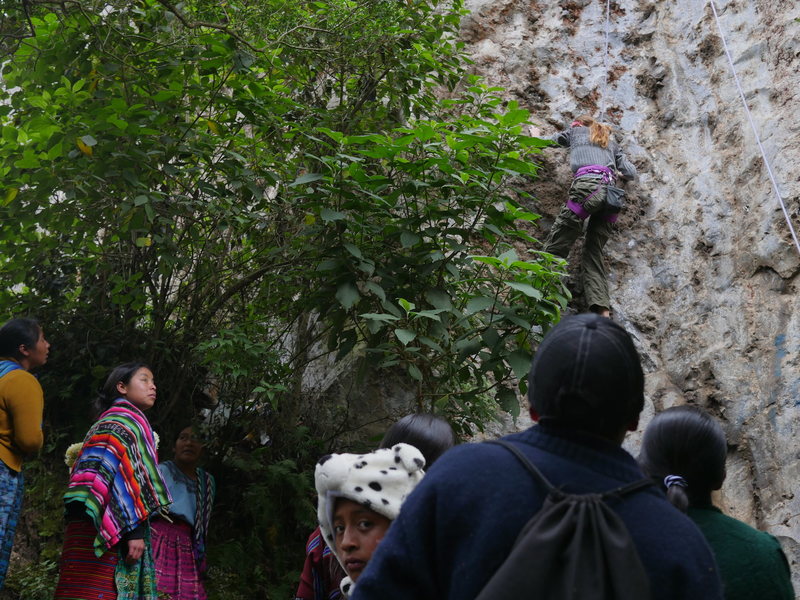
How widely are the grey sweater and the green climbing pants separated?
0.86ft

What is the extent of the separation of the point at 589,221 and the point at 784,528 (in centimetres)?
313

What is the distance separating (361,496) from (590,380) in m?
1.08

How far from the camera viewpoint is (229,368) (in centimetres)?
586

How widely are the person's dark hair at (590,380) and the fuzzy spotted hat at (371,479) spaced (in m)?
0.94

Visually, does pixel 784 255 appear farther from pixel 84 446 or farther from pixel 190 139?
pixel 84 446

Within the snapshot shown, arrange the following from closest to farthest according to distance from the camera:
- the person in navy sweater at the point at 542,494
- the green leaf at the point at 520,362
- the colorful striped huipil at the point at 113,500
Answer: the person in navy sweater at the point at 542,494, the colorful striped huipil at the point at 113,500, the green leaf at the point at 520,362

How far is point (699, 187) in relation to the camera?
818 cm

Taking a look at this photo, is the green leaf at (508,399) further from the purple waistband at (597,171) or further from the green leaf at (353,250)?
the purple waistband at (597,171)

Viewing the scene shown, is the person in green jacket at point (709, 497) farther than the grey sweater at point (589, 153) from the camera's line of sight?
No

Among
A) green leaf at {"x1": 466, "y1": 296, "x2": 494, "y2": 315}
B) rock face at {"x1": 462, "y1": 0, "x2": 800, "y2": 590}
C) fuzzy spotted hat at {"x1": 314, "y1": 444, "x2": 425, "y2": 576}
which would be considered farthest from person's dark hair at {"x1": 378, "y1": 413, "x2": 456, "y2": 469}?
rock face at {"x1": 462, "y1": 0, "x2": 800, "y2": 590}

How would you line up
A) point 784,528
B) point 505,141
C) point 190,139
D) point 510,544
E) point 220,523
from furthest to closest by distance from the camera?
1. point 220,523
2. point 784,528
3. point 190,139
4. point 505,141
5. point 510,544

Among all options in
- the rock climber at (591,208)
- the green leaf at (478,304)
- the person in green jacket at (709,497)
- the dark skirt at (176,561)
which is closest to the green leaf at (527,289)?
the green leaf at (478,304)

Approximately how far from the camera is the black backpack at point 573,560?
1408 millimetres

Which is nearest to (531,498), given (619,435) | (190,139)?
(619,435)
